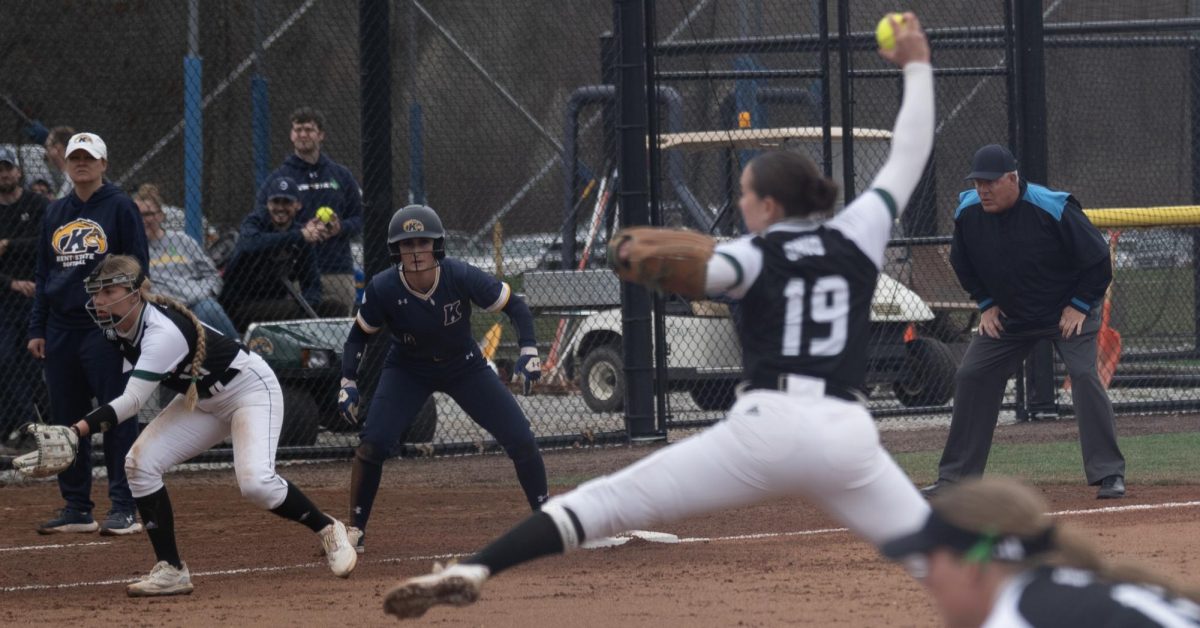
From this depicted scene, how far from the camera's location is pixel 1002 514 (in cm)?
250

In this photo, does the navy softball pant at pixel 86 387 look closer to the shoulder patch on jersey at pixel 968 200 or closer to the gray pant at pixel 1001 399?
the gray pant at pixel 1001 399

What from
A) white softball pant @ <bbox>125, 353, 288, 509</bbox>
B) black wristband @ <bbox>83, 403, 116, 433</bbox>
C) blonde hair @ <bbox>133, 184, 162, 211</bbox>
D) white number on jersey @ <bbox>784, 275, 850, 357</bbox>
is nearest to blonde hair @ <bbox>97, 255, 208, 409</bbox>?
white softball pant @ <bbox>125, 353, 288, 509</bbox>

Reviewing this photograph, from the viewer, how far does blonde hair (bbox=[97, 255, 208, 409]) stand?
6.10 m

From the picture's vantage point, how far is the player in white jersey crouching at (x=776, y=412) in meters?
3.91

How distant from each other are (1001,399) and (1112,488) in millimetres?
775

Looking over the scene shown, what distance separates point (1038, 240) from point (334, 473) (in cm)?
501

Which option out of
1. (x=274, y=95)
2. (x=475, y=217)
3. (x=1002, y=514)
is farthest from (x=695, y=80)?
(x=1002, y=514)

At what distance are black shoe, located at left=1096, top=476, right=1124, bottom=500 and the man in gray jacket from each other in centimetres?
542

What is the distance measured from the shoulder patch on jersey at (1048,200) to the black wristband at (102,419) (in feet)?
15.9

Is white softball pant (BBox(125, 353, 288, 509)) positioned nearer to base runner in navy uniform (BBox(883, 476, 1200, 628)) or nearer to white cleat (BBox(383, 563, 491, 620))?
white cleat (BBox(383, 563, 491, 620))

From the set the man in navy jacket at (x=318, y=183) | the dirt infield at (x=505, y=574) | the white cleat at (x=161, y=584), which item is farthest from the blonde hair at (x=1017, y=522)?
the man in navy jacket at (x=318, y=183)

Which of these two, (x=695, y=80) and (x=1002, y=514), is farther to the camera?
(x=695, y=80)

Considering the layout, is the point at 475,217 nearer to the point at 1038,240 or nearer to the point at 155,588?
the point at 1038,240

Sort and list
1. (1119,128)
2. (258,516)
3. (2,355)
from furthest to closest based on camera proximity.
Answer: (1119,128) → (2,355) → (258,516)
